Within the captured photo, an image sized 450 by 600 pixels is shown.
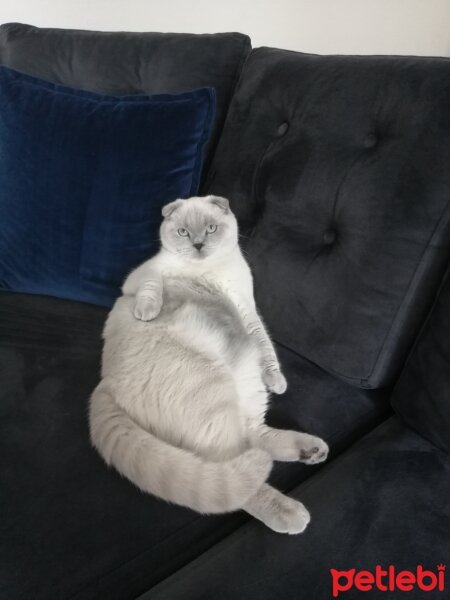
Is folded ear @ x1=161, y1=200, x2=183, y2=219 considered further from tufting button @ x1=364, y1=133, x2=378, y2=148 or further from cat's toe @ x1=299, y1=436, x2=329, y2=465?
cat's toe @ x1=299, y1=436, x2=329, y2=465

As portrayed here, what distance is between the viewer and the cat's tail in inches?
28.1

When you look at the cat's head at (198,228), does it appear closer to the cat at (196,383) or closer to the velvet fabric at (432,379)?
the cat at (196,383)

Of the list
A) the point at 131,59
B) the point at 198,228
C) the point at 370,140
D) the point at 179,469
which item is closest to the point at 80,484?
the point at 179,469

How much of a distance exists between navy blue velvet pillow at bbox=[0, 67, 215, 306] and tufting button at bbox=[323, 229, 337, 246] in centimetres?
41

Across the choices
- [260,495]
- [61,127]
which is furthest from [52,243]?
[260,495]

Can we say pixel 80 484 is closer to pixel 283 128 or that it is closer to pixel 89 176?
pixel 89 176

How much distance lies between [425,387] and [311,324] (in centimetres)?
28

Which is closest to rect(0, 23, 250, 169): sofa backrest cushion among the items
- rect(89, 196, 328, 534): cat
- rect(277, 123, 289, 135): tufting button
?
rect(277, 123, 289, 135): tufting button

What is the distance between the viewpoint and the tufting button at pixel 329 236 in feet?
3.33

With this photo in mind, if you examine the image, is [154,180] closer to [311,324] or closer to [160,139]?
[160,139]

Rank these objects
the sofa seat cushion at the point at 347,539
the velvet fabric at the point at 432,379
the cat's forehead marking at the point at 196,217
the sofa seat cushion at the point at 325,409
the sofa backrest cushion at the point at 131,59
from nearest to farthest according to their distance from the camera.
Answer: the sofa seat cushion at the point at 347,539, the velvet fabric at the point at 432,379, the sofa seat cushion at the point at 325,409, the cat's forehead marking at the point at 196,217, the sofa backrest cushion at the point at 131,59

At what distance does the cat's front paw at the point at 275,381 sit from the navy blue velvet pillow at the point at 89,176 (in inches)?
18.8

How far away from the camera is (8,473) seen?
812 millimetres

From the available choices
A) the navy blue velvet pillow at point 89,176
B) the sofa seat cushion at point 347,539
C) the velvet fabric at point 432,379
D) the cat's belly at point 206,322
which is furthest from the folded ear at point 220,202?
the sofa seat cushion at point 347,539
